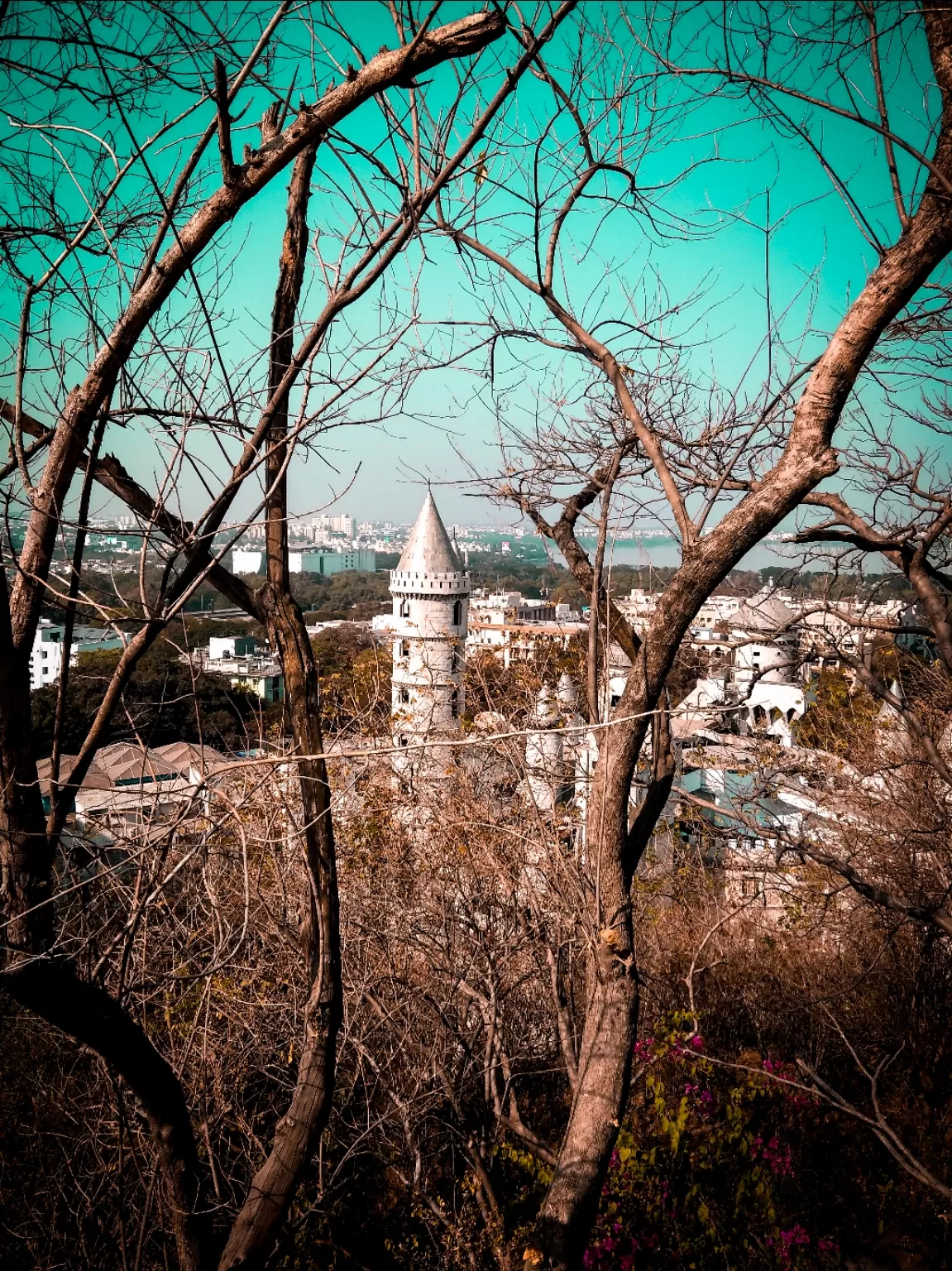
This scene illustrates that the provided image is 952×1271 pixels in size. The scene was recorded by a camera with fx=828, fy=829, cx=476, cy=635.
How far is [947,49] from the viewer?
2238 mm

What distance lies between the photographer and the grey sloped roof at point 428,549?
1812 cm

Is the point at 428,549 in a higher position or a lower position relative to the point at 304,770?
higher

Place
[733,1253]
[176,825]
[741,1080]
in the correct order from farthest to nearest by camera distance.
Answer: [741,1080] → [733,1253] → [176,825]

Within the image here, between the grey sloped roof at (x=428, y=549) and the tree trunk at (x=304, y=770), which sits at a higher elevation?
the grey sloped roof at (x=428, y=549)

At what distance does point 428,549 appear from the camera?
18141mm

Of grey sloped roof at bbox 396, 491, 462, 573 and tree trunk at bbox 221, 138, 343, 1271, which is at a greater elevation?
grey sloped roof at bbox 396, 491, 462, 573

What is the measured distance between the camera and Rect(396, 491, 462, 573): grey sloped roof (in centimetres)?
1812

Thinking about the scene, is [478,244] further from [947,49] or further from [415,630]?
[415,630]

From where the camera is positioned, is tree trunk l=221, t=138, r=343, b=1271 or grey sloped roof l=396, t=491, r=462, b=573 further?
grey sloped roof l=396, t=491, r=462, b=573

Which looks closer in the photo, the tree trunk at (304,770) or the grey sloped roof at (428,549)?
the tree trunk at (304,770)

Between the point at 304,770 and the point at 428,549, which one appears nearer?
the point at 304,770

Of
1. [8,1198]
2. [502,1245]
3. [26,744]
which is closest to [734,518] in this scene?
[26,744]

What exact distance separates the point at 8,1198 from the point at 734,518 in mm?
5437

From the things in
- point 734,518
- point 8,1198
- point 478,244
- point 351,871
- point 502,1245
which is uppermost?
point 478,244
